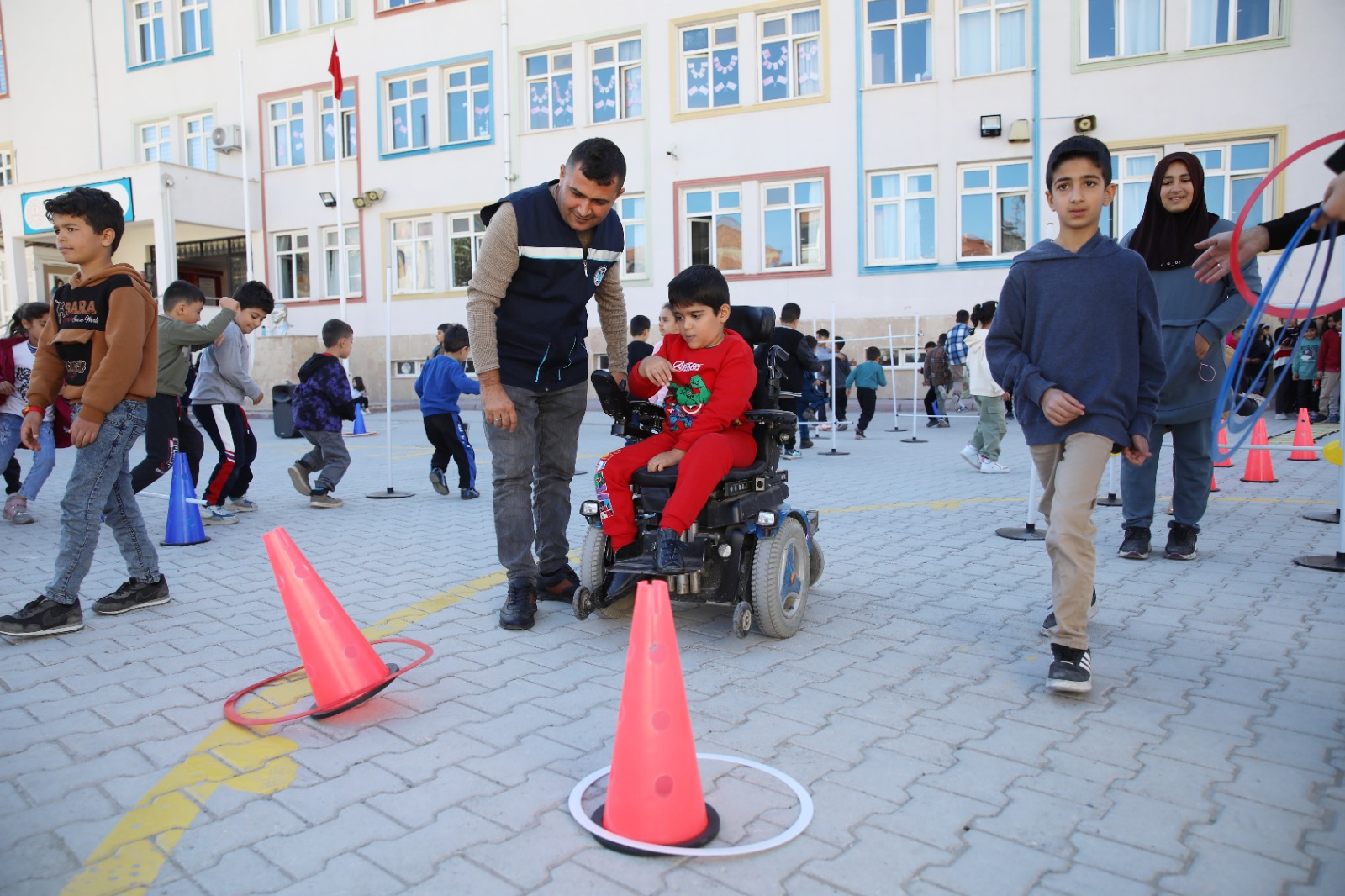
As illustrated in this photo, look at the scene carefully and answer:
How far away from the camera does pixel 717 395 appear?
13.5 ft

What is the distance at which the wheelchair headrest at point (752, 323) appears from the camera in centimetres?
479

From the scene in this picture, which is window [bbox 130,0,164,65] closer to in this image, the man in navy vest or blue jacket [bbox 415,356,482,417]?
blue jacket [bbox 415,356,482,417]

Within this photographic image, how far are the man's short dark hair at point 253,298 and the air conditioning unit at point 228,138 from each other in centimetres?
2144

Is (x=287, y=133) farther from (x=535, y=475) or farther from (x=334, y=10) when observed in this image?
(x=535, y=475)

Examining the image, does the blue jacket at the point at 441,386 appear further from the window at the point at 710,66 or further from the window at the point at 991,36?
the window at the point at 991,36

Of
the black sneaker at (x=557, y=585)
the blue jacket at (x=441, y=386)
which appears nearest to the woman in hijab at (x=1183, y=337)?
the black sneaker at (x=557, y=585)

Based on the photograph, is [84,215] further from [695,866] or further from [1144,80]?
[1144,80]

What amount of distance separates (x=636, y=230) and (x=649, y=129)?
2295mm

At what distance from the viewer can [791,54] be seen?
20.2 meters

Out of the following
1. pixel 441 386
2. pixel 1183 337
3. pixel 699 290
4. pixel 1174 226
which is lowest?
pixel 441 386

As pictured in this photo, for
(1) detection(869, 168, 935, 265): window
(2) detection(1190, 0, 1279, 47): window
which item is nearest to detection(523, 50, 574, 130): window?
(1) detection(869, 168, 935, 265): window

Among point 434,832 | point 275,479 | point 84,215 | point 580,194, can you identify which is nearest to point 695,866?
point 434,832

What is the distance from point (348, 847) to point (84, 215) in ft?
11.2

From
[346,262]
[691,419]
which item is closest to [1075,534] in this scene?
[691,419]
